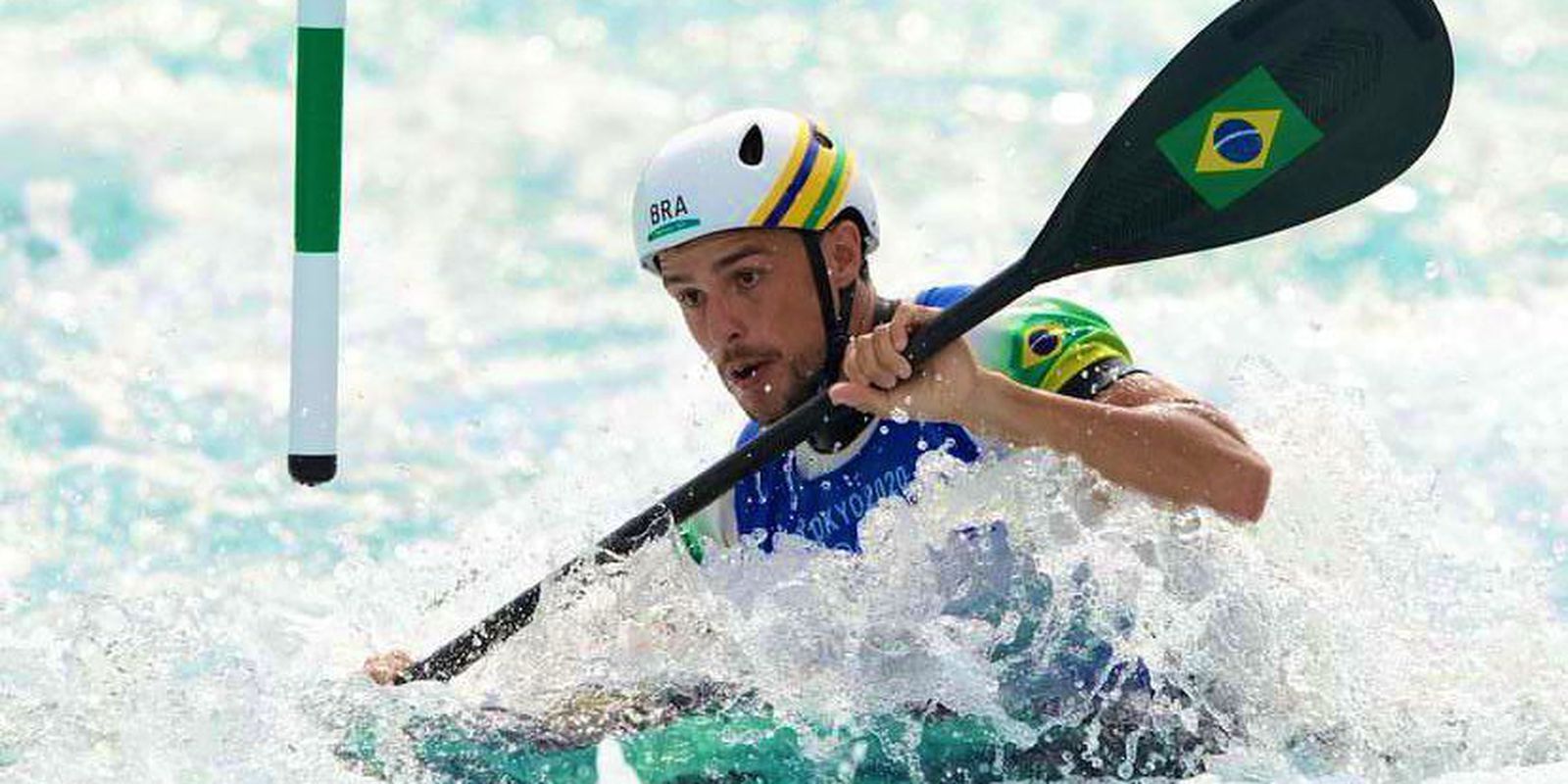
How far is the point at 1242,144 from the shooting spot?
4059 mm

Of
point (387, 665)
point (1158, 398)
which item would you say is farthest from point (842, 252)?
point (387, 665)

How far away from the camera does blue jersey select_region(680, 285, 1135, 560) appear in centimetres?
379

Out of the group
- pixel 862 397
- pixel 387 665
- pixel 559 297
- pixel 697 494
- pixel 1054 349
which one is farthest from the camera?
pixel 559 297

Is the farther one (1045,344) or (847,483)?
(847,483)

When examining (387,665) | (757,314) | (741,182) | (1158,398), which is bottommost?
(387,665)

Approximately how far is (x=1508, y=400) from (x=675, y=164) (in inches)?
188

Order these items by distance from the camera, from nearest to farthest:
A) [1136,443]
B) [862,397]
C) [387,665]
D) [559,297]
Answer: [1136,443]
[862,397]
[387,665]
[559,297]

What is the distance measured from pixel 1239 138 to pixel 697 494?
46.7 inches

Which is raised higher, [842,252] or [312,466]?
[842,252]

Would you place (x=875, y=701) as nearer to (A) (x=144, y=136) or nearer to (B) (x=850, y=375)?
(B) (x=850, y=375)

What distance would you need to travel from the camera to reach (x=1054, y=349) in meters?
3.79

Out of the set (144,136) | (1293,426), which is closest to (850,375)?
(1293,426)

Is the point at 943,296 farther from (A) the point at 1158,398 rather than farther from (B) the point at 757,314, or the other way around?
(A) the point at 1158,398

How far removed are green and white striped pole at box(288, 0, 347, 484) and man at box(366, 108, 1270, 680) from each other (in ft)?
1.42
